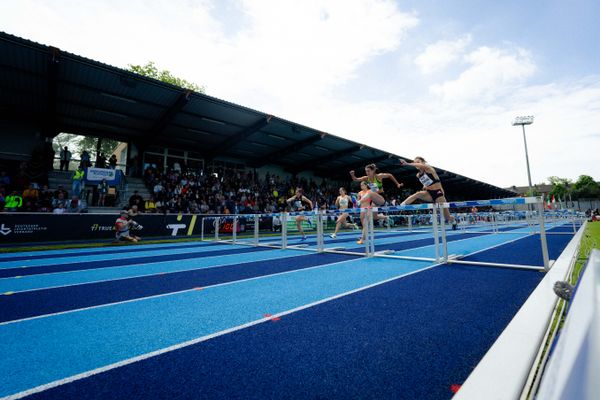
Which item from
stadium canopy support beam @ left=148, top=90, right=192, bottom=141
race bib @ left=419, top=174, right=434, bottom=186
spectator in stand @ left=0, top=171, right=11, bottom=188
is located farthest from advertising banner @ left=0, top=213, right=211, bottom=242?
race bib @ left=419, top=174, right=434, bottom=186

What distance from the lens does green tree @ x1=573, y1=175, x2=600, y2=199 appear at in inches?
2808

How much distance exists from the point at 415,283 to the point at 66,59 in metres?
14.7

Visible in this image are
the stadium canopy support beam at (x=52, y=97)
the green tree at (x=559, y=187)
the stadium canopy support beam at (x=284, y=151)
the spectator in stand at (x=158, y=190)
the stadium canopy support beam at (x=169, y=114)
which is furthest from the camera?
the green tree at (x=559, y=187)

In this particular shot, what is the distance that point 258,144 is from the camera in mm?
21328

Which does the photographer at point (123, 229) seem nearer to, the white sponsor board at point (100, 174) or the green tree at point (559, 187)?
the white sponsor board at point (100, 174)

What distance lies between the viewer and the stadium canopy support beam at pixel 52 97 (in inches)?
429

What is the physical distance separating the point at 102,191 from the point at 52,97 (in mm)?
4982

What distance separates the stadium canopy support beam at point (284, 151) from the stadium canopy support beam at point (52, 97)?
532 inches

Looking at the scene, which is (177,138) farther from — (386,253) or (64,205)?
(386,253)

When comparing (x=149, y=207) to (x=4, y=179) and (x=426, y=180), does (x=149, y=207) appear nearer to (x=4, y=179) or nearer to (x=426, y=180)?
(x=4, y=179)

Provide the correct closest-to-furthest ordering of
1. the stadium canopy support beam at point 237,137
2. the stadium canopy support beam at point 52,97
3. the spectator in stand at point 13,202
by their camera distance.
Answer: the stadium canopy support beam at point 52,97
the spectator in stand at point 13,202
the stadium canopy support beam at point 237,137

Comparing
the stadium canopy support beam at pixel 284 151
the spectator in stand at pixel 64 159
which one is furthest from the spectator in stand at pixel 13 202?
the stadium canopy support beam at pixel 284 151

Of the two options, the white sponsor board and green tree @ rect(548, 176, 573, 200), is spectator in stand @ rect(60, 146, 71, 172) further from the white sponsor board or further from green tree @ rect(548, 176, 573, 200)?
green tree @ rect(548, 176, 573, 200)

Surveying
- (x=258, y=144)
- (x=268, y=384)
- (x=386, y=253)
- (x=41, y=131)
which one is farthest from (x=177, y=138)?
(x=268, y=384)
